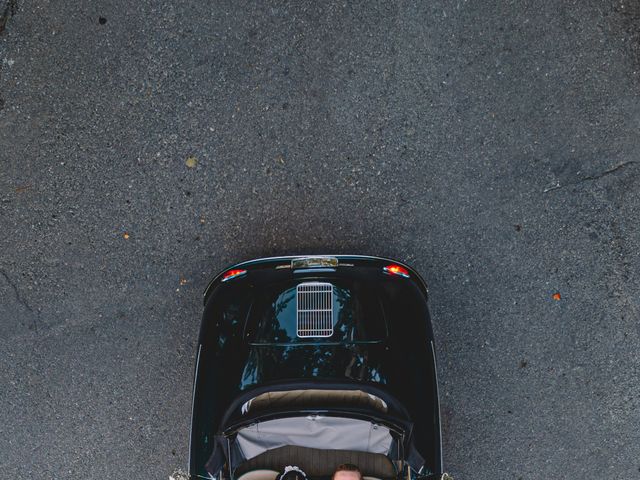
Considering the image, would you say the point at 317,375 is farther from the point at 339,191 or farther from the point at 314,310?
the point at 339,191

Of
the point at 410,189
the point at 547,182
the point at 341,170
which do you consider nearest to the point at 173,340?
the point at 341,170

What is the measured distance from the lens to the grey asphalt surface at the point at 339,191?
3.98 m

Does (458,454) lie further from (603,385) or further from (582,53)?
(582,53)

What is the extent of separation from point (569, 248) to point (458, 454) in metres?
1.92

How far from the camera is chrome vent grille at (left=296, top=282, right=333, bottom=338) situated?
340 centimetres

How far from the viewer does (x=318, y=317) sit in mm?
3410

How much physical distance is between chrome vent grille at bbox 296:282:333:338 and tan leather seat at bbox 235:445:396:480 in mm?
877

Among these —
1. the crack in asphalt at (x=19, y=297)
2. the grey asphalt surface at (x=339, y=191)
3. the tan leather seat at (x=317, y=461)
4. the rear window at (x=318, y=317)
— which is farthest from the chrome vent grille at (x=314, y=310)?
the crack in asphalt at (x=19, y=297)

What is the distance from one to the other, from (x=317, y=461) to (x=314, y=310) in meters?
1.10

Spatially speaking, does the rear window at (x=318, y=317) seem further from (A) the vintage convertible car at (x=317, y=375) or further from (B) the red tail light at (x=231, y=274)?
(B) the red tail light at (x=231, y=274)

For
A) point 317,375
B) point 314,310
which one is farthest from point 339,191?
point 317,375

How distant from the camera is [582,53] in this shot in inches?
156

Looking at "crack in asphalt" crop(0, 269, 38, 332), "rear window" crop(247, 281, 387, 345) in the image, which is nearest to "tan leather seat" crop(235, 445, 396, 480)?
"rear window" crop(247, 281, 387, 345)

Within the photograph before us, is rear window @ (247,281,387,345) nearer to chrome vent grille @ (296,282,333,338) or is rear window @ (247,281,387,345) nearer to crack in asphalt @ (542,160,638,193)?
chrome vent grille @ (296,282,333,338)
